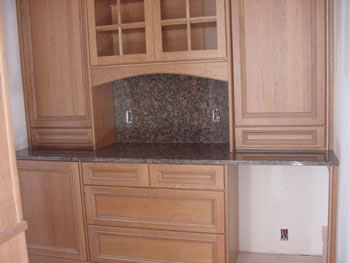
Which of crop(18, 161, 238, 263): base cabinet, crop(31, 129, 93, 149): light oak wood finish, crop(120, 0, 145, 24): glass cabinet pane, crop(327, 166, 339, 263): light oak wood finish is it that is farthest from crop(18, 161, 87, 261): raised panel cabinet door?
crop(327, 166, 339, 263): light oak wood finish

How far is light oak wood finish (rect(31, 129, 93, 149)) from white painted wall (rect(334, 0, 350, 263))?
1.63 metres

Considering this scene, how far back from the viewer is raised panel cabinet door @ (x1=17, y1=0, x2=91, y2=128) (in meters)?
2.49

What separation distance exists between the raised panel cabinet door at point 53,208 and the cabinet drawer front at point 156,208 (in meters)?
0.13

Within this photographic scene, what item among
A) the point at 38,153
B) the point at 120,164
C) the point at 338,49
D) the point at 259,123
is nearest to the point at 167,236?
the point at 120,164

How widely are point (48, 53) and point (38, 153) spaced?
72cm

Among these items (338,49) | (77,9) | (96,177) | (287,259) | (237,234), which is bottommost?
(287,259)

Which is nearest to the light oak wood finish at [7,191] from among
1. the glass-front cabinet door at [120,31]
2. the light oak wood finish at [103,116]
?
the glass-front cabinet door at [120,31]

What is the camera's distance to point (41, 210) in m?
2.49

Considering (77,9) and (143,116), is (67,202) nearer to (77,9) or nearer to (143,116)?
(143,116)

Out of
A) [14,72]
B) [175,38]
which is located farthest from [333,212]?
[14,72]

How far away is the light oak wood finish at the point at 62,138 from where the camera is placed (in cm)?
260

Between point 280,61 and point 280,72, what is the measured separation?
0.07 m

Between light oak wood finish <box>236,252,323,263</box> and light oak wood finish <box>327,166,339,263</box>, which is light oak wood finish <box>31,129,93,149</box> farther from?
light oak wood finish <box>327,166,339,263</box>

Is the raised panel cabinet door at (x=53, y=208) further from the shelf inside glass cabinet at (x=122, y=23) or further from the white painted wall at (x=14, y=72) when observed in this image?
the shelf inside glass cabinet at (x=122, y=23)
